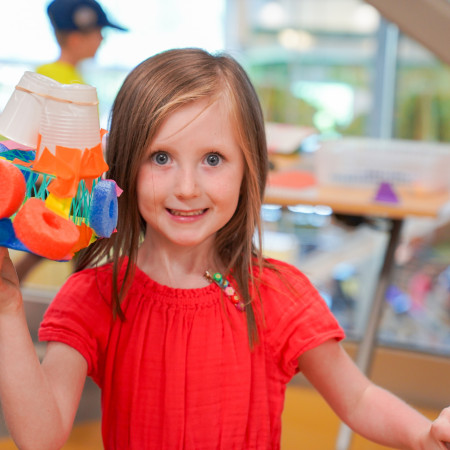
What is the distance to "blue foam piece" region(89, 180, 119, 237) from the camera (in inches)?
24.7

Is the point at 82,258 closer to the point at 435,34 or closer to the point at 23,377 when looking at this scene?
the point at 23,377

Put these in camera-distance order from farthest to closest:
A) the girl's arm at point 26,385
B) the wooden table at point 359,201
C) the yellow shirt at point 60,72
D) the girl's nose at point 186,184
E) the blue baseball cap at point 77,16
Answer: the blue baseball cap at point 77,16 < the yellow shirt at point 60,72 < the wooden table at point 359,201 < the girl's nose at point 186,184 < the girl's arm at point 26,385

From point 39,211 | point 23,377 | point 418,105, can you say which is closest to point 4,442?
point 23,377

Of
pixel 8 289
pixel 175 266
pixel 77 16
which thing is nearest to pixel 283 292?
pixel 175 266

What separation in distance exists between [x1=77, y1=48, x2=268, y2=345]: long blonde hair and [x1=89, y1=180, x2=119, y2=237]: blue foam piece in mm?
186

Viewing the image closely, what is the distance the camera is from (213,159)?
0.83m

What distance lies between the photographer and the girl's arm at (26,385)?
0.65 meters

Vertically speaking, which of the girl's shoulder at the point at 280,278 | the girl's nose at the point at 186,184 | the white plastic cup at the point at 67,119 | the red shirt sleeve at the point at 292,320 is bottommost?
the red shirt sleeve at the point at 292,320

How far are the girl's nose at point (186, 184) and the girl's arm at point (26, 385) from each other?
0.72 feet

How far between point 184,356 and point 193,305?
6cm

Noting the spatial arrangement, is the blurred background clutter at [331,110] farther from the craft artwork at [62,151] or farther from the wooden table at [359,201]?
the craft artwork at [62,151]

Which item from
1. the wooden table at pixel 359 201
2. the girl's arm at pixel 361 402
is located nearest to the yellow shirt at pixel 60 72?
the wooden table at pixel 359 201

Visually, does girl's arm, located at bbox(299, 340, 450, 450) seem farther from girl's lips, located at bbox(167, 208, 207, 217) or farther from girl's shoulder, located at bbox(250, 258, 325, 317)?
girl's lips, located at bbox(167, 208, 207, 217)

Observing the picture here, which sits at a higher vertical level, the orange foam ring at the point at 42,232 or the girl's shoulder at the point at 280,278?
the orange foam ring at the point at 42,232
